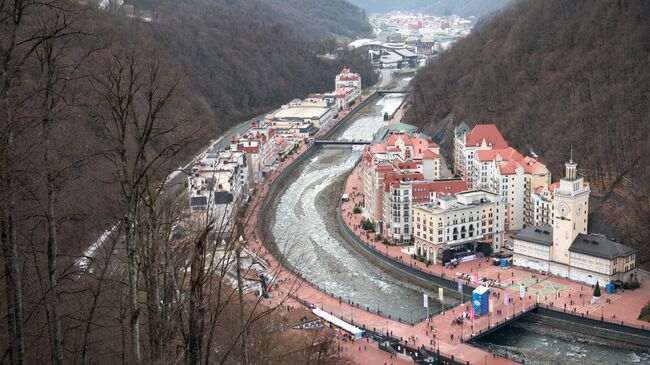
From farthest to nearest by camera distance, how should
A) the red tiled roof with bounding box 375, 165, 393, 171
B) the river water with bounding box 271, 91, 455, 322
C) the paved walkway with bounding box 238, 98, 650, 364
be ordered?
the red tiled roof with bounding box 375, 165, 393, 171
the river water with bounding box 271, 91, 455, 322
the paved walkway with bounding box 238, 98, 650, 364

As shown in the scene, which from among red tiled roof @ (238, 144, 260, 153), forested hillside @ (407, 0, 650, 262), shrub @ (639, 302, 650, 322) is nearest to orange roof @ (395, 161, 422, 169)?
forested hillside @ (407, 0, 650, 262)

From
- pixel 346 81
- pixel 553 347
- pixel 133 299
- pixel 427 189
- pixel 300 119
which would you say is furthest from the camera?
pixel 346 81

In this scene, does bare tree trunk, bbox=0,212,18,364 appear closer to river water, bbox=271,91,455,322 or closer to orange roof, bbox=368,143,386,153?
river water, bbox=271,91,455,322

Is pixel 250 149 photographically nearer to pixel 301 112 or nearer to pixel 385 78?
pixel 301 112

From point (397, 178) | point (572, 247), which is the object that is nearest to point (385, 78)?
point (397, 178)

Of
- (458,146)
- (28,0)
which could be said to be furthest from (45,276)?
(458,146)
